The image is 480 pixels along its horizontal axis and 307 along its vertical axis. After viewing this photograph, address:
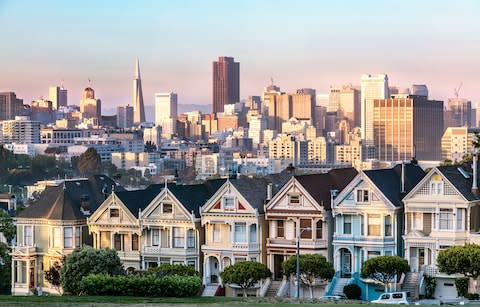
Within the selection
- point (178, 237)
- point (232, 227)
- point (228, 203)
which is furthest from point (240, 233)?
point (178, 237)

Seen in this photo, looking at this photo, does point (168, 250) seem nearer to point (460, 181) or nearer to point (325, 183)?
point (325, 183)

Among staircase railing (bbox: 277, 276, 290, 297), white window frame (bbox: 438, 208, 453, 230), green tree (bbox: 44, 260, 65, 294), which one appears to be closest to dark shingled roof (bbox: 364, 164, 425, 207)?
white window frame (bbox: 438, 208, 453, 230)

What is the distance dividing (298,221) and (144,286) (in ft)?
26.9

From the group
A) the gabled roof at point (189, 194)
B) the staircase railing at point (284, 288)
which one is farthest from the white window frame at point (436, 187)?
the gabled roof at point (189, 194)

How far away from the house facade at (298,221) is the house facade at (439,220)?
3192mm

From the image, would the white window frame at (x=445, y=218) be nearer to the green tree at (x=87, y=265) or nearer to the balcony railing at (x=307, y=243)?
the balcony railing at (x=307, y=243)

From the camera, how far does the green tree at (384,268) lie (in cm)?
4747

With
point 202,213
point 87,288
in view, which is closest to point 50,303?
point 87,288

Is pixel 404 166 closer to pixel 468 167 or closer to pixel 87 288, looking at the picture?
pixel 468 167

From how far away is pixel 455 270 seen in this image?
46.4 meters

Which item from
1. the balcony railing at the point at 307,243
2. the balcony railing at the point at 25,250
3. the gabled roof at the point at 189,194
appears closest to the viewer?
the balcony railing at the point at 307,243

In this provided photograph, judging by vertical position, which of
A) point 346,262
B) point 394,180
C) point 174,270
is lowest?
point 174,270

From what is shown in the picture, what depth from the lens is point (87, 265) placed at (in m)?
50.5

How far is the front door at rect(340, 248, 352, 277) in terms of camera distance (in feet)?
165
